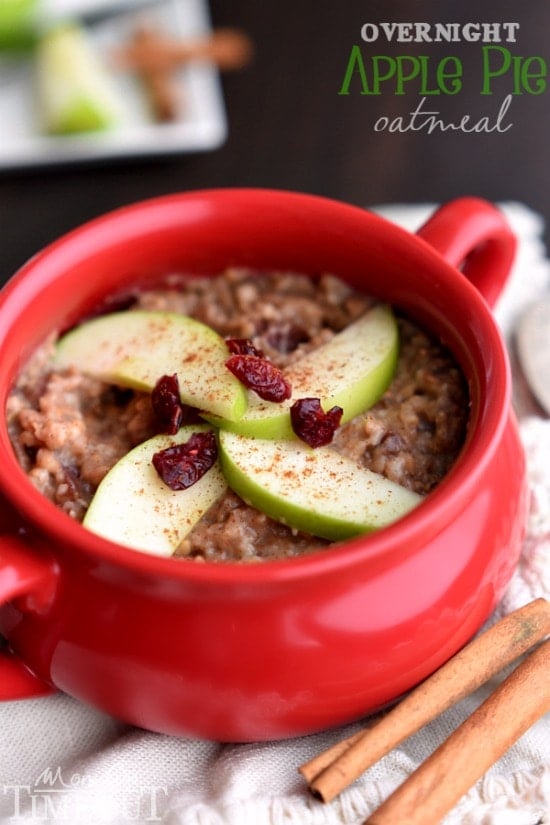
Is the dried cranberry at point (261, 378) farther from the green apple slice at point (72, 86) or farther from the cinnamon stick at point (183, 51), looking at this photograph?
the cinnamon stick at point (183, 51)

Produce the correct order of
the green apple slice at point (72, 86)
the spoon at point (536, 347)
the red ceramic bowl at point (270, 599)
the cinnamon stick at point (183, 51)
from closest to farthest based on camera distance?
1. the red ceramic bowl at point (270, 599)
2. the spoon at point (536, 347)
3. the green apple slice at point (72, 86)
4. the cinnamon stick at point (183, 51)

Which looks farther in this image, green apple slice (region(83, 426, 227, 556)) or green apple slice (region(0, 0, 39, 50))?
green apple slice (region(0, 0, 39, 50))

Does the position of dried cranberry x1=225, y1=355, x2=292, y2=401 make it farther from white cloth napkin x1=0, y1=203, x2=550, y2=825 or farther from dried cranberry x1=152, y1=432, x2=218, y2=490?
white cloth napkin x1=0, y1=203, x2=550, y2=825

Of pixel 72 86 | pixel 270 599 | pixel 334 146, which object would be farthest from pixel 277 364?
pixel 72 86
